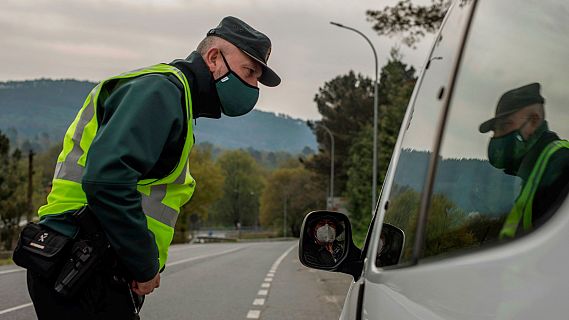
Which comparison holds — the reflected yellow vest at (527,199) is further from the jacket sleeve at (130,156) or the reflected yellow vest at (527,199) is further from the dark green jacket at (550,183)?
the jacket sleeve at (130,156)

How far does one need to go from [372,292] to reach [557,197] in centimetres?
115

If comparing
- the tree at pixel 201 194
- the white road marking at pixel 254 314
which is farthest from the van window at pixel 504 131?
the tree at pixel 201 194

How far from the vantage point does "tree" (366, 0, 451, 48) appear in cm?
2580

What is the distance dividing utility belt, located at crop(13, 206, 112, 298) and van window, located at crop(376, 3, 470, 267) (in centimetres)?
92

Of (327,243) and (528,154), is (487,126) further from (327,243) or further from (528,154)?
(327,243)

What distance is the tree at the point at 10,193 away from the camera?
63925 mm

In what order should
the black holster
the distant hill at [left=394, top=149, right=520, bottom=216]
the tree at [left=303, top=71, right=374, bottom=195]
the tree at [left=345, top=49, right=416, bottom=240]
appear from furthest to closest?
the tree at [left=303, top=71, right=374, bottom=195], the tree at [left=345, top=49, right=416, bottom=240], the black holster, the distant hill at [left=394, top=149, right=520, bottom=216]

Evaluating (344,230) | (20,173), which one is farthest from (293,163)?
(344,230)

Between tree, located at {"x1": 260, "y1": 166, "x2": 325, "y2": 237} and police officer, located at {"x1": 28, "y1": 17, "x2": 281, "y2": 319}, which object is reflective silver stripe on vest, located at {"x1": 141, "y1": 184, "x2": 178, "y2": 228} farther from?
tree, located at {"x1": 260, "y1": 166, "x2": 325, "y2": 237}

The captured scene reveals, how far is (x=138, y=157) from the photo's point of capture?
2.63 metres

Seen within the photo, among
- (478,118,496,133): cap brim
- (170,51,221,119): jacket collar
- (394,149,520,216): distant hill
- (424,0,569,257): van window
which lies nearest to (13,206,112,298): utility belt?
(170,51,221,119): jacket collar

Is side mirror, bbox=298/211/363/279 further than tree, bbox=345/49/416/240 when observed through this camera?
No

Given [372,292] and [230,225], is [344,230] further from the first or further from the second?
[230,225]

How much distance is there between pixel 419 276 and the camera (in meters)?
1.66
